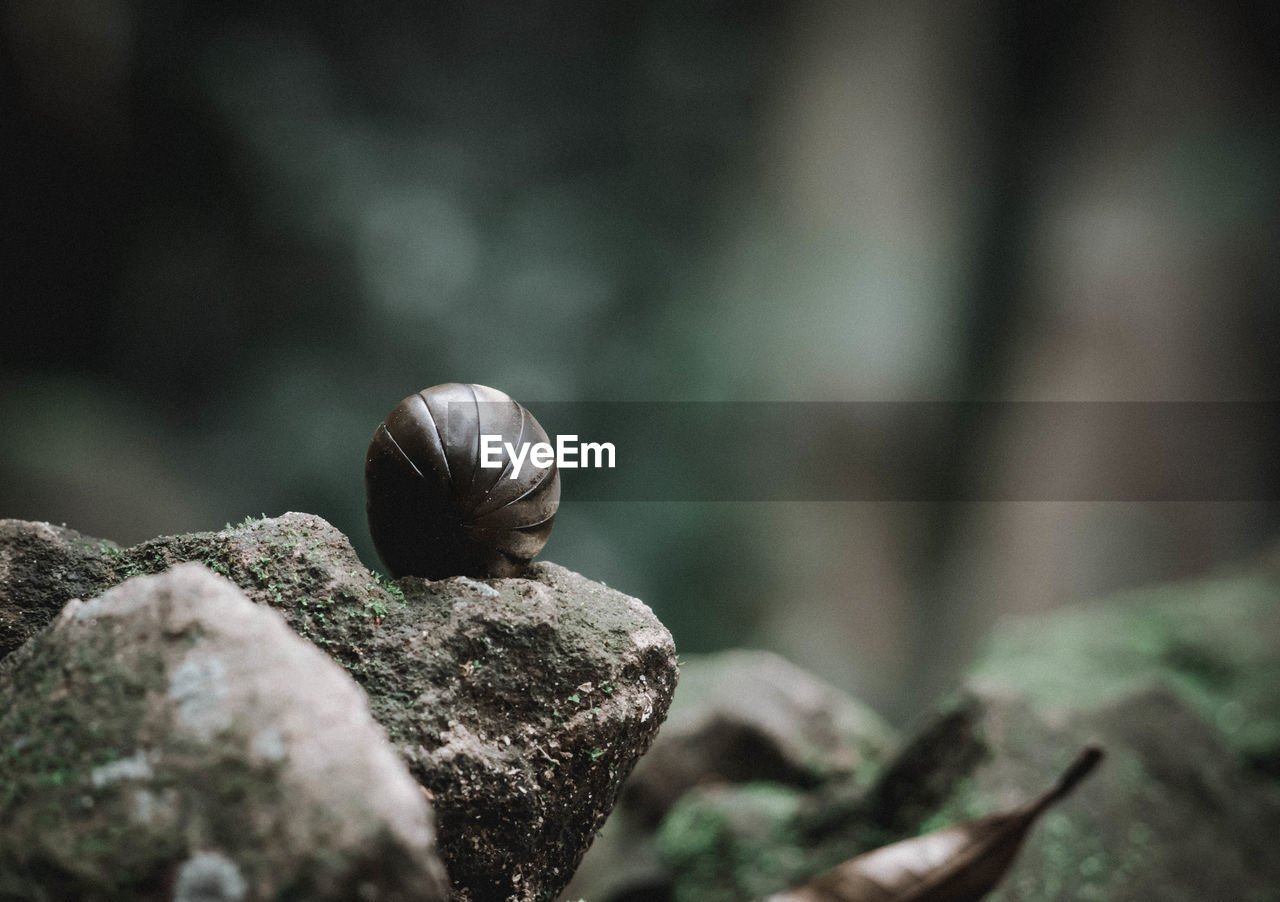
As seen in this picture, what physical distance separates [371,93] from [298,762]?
697cm

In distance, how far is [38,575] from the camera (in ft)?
6.87

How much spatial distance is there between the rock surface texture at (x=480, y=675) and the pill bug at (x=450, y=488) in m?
0.11

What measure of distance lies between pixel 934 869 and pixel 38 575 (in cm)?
232

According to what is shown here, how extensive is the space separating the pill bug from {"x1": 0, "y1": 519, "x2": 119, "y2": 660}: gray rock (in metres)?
0.76

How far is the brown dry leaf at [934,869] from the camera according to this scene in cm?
134

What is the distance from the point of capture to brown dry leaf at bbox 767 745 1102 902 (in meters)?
1.34

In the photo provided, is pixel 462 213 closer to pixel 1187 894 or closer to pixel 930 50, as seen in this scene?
pixel 930 50

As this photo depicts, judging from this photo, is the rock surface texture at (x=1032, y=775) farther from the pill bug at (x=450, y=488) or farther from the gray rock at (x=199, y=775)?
the gray rock at (x=199, y=775)

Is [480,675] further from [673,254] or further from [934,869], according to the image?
[673,254]

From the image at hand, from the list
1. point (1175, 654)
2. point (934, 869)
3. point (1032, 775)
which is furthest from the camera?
point (1175, 654)
